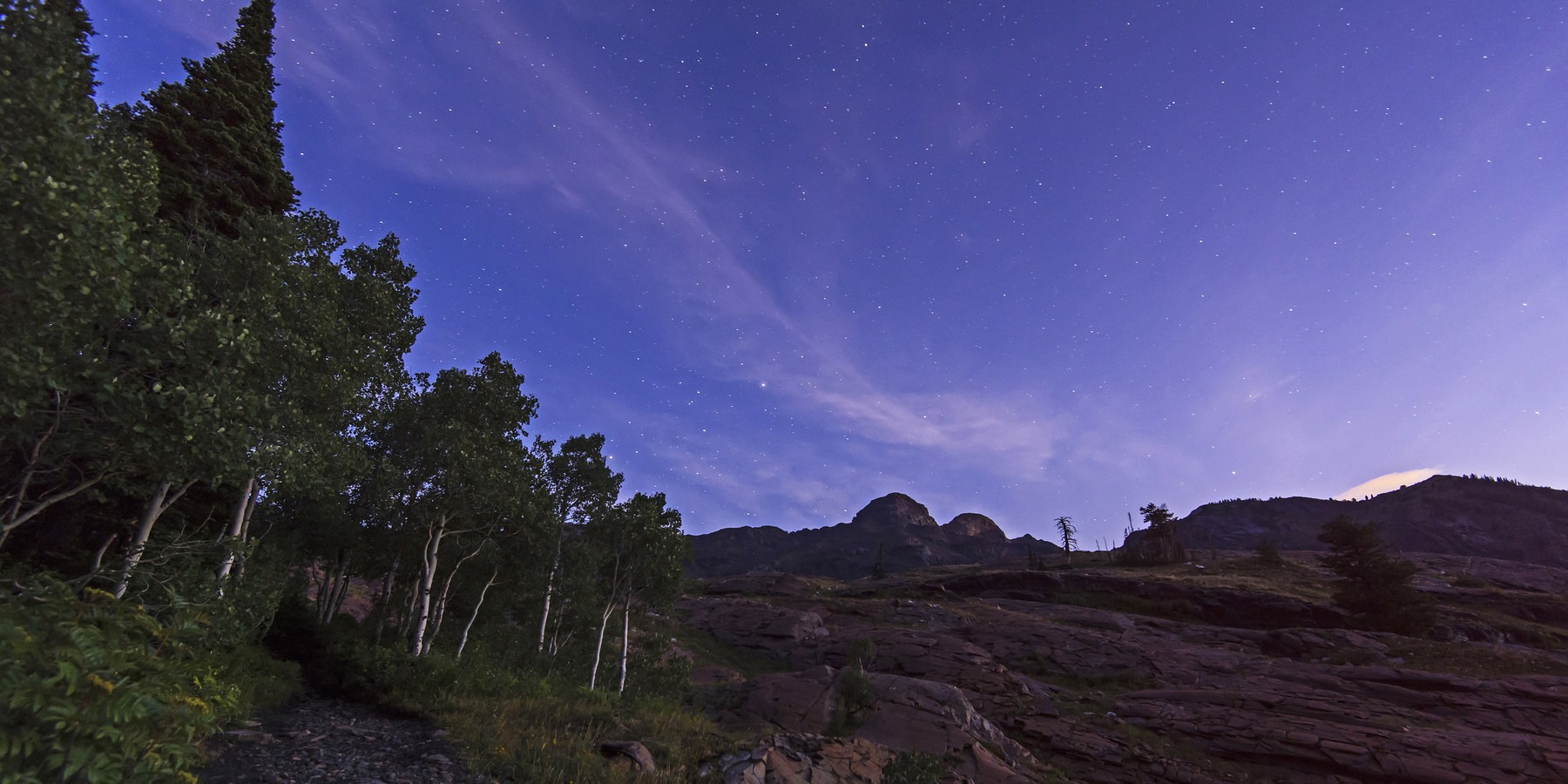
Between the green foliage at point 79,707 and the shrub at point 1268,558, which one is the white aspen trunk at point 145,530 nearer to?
the green foliage at point 79,707

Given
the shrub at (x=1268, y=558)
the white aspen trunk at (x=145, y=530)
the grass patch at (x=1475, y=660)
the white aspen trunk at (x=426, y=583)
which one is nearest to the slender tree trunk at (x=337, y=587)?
the white aspen trunk at (x=426, y=583)

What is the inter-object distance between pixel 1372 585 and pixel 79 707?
83.2 meters

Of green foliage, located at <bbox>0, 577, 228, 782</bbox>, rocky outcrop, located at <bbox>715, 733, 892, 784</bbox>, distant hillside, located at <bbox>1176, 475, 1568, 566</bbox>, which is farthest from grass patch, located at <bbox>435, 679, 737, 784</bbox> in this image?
distant hillside, located at <bbox>1176, 475, 1568, 566</bbox>

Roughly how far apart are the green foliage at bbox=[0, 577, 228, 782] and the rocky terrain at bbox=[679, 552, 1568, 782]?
12459 millimetres

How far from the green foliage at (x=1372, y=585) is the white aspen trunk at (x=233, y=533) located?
76.0 metres

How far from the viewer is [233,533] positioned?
17.0m

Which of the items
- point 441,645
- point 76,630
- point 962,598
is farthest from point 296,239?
point 962,598

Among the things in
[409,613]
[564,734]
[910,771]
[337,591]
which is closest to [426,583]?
[564,734]

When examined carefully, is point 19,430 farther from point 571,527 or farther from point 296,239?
point 571,527

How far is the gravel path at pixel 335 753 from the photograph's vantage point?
1144cm

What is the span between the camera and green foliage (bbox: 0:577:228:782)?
4281 millimetres

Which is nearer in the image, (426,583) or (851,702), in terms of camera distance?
(426,583)

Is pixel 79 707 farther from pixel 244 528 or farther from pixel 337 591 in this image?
pixel 337 591

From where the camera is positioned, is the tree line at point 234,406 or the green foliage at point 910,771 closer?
the tree line at point 234,406
